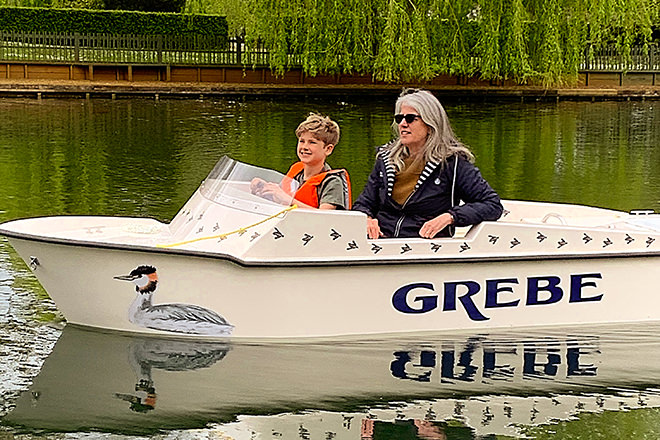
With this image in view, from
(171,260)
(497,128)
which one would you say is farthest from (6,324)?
(497,128)

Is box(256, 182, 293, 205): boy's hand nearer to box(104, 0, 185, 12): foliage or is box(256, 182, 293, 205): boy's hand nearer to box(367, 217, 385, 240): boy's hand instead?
box(367, 217, 385, 240): boy's hand

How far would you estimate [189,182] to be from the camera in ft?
43.0

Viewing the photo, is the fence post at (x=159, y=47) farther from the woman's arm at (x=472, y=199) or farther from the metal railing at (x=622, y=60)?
the woman's arm at (x=472, y=199)

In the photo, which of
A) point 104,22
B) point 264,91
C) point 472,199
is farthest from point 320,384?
point 104,22

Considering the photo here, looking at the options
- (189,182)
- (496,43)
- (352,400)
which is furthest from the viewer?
(496,43)

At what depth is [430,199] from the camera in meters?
6.78

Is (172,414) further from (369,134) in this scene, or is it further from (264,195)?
(369,134)

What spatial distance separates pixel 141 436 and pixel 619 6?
68.3ft

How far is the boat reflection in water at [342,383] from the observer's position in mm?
5688

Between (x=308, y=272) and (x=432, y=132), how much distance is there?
108cm

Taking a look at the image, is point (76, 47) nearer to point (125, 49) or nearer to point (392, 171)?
point (125, 49)

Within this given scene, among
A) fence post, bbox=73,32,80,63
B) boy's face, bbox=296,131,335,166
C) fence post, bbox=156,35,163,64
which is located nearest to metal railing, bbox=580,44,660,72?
fence post, bbox=156,35,163,64

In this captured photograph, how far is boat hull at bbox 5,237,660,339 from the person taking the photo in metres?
6.44

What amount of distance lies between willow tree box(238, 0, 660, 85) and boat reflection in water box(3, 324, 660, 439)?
54.7ft
